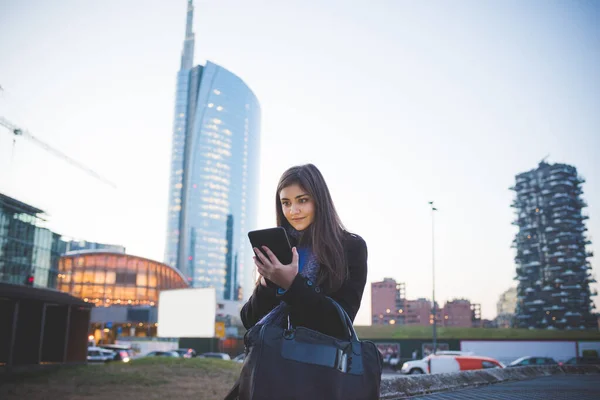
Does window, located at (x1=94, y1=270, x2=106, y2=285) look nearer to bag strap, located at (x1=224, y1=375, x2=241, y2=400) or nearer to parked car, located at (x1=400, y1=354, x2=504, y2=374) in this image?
parked car, located at (x1=400, y1=354, x2=504, y2=374)

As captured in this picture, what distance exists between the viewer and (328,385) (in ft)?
5.39

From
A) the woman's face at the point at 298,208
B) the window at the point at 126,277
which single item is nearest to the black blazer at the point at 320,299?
the woman's face at the point at 298,208

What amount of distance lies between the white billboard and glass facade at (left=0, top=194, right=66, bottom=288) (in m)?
28.3

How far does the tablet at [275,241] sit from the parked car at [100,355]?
34.5m

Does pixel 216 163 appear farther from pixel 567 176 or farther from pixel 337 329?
pixel 337 329

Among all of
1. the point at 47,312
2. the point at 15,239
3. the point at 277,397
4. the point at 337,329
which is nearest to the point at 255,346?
the point at 277,397

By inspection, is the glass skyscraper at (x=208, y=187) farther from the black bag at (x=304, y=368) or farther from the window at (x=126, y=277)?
the black bag at (x=304, y=368)

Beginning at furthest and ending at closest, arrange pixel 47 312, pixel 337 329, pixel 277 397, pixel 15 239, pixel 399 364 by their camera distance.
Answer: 1. pixel 15 239
2. pixel 399 364
3. pixel 47 312
4. pixel 337 329
5. pixel 277 397

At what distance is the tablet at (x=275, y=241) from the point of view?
186cm

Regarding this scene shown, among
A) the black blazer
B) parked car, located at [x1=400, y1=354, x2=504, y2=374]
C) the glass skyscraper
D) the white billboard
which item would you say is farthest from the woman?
the glass skyscraper

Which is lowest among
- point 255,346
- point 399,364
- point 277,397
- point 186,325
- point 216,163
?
point 399,364

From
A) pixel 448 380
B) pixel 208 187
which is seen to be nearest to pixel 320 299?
pixel 448 380

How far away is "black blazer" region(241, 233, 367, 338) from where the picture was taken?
1.89 m

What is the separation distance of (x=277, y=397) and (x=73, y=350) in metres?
23.7
